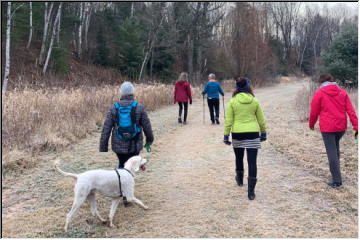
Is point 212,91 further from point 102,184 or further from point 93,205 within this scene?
point 102,184

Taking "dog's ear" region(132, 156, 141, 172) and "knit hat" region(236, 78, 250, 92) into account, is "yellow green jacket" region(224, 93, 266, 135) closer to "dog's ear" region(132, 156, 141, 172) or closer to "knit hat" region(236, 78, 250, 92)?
"knit hat" region(236, 78, 250, 92)

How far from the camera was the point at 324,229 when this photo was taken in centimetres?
435

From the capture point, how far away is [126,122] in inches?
191

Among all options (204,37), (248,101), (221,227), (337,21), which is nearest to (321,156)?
(248,101)

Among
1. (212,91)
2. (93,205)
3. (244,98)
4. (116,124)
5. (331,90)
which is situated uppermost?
(212,91)

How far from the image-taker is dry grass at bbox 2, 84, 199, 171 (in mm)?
7562

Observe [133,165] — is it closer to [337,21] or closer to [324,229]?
[324,229]

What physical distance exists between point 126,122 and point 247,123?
1.72 metres

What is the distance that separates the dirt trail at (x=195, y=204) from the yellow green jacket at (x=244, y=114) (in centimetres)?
105

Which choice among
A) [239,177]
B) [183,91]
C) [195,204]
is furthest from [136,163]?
[183,91]

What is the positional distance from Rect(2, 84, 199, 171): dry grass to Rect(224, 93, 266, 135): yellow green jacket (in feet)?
13.5

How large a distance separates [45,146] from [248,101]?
5.06 m

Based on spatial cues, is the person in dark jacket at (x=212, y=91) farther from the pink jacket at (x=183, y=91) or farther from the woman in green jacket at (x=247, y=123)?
the woman in green jacket at (x=247, y=123)

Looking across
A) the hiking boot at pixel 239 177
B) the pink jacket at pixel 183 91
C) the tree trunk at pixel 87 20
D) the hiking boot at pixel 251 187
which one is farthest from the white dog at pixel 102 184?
the tree trunk at pixel 87 20
